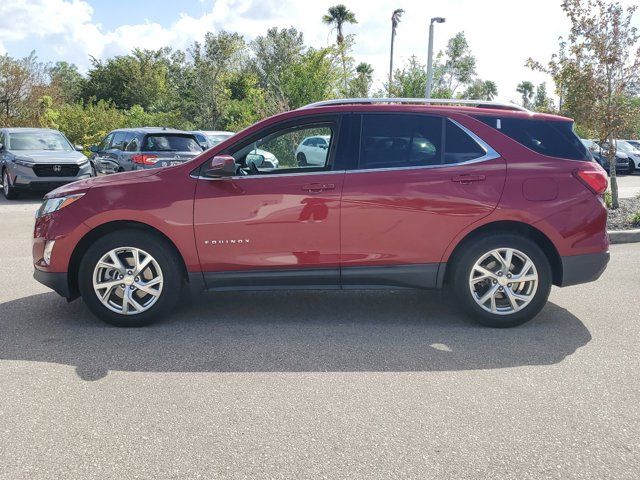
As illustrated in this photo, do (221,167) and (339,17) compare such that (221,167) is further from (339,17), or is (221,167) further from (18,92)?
(339,17)

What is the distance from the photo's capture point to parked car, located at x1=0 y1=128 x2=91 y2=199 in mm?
13781

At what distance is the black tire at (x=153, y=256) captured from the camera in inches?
193

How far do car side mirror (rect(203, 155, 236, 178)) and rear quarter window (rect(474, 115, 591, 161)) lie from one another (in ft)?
6.66

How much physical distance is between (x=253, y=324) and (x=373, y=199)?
142 centimetres

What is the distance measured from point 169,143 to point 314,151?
29.7 ft

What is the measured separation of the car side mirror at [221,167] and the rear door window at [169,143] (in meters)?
8.83

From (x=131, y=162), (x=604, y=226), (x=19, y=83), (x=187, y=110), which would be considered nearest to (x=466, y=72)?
(x=187, y=110)

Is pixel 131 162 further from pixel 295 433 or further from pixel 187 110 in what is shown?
pixel 187 110

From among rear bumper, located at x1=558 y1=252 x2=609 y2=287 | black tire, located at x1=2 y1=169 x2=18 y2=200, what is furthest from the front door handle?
black tire, located at x1=2 y1=169 x2=18 y2=200

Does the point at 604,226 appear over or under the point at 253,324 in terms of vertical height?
over

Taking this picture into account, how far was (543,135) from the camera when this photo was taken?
5.06 metres

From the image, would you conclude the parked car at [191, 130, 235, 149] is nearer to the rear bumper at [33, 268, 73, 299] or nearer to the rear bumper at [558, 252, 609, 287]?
the rear bumper at [33, 268, 73, 299]

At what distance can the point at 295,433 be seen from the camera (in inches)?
128

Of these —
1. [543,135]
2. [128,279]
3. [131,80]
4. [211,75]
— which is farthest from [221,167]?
[131,80]
